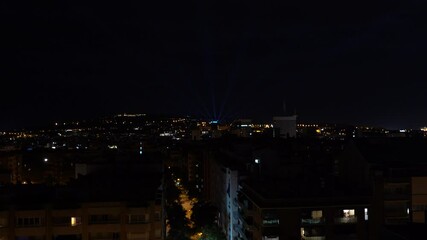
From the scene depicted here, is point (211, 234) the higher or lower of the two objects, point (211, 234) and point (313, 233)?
the lower

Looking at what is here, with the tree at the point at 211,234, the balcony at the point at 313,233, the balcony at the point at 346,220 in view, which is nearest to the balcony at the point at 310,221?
the balcony at the point at 313,233

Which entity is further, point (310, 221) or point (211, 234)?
point (211, 234)

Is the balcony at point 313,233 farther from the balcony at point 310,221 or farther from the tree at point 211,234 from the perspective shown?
the tree at point 211,234

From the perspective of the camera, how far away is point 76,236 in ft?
75.9

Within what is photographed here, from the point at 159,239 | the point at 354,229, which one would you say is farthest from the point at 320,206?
the point at 159,239

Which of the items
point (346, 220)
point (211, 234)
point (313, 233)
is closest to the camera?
point (313, 233)

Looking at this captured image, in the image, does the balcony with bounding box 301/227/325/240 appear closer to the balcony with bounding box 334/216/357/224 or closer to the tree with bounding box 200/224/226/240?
the balcony with bounding box 334/216/357/224

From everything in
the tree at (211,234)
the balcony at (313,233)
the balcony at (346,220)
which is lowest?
the tree at (211,234)

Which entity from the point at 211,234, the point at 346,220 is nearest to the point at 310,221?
the point at 346,220

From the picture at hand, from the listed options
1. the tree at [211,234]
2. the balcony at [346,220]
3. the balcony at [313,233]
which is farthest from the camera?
the tree at [211,234]

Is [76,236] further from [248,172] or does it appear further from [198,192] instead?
[198,192]

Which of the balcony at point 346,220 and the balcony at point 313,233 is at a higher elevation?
the balcony at point 346,220

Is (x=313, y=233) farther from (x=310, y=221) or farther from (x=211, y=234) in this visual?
(x=211, y=234)

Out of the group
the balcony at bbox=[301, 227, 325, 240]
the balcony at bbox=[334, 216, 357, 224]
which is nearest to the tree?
the balcony at bbox=[301, 227, 325, 240]
